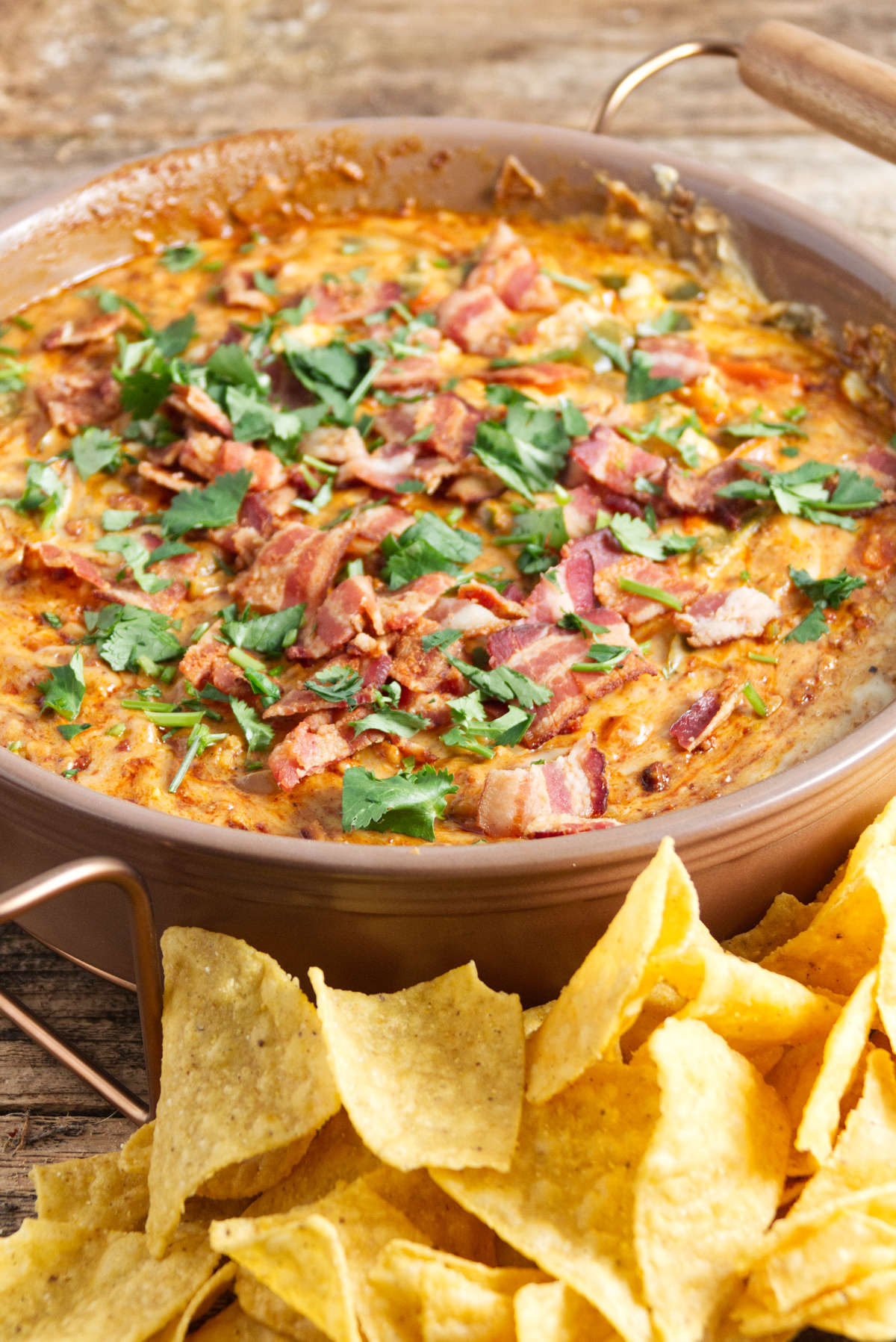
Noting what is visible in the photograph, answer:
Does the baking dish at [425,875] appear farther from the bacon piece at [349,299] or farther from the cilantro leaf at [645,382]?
the bacon piece at [349,299]

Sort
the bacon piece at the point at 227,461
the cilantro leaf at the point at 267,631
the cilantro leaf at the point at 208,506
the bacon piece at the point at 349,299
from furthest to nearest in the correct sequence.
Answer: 1. the bacon piece at the point at 349,299
2. the bacon piece at the point at 227,461
3. the cilantro leaf at the point at 208,506
4. the cilantro leaf at the point at 267,631

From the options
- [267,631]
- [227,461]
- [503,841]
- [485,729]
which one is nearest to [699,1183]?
[503,841]

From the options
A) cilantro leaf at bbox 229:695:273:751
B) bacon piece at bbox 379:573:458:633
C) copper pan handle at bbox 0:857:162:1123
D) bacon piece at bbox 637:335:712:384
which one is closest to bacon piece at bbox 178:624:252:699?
cilantro leaf at bbox 229:695:273:751

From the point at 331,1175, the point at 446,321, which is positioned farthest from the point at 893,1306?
the point at 446,321

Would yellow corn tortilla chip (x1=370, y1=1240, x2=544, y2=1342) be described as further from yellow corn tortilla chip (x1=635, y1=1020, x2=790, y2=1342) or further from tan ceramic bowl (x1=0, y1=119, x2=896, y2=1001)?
tan ceramic bowl (x1=0, y1=119, x2=896, y2=1001)

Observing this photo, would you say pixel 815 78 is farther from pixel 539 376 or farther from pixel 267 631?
pixel 267 631

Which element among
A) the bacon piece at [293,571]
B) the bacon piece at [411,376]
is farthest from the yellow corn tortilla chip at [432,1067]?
the bacon piece at [411,376]

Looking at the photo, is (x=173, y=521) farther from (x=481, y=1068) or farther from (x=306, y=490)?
(x=481, y=1068)
